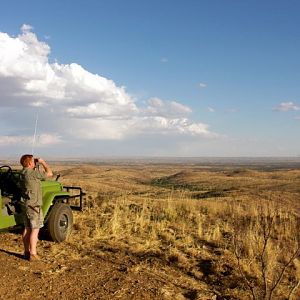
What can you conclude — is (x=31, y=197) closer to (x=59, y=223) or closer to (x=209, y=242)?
(x=59, y=223)

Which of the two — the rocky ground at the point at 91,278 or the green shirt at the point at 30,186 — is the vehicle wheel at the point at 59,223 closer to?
the rocky ground at the point at 91,278

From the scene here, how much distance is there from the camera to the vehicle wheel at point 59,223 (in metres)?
8.79

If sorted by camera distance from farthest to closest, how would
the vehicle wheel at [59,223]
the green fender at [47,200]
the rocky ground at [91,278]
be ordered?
the vehicle wheel at [59,223] → the green fender at [47,200] → the rocky ground at [91,278]

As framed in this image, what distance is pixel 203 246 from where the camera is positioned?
9.50 metres

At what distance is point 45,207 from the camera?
27.9ft

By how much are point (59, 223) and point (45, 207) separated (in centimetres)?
64

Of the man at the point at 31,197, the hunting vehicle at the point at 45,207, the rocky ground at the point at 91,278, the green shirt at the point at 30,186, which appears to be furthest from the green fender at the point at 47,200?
the green shirt at the point at 30,186

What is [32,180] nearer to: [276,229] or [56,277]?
[56,277]

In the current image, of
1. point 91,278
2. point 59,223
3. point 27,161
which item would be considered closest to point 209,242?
point 59,223

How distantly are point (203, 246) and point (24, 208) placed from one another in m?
4.09

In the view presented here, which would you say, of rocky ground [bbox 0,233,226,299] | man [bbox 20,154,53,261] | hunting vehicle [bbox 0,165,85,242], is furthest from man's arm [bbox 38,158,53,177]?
rocky ground [bbox 0,233,226,299]

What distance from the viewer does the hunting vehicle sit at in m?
7.95

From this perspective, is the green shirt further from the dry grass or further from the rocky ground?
the dry grass

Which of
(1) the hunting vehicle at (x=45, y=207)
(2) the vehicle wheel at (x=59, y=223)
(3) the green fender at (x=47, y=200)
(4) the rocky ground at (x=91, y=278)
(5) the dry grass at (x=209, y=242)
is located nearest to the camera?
(4) the rocky ground at (x=91, y=278)
